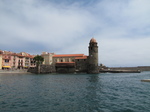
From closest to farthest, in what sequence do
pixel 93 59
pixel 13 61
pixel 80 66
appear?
pixel 93 59 → pixel 80 66 → pixel 13 61

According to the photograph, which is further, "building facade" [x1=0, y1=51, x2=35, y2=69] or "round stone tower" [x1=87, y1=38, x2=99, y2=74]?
"building facade" [x1=0, y1=51, x2=35, y2=69]

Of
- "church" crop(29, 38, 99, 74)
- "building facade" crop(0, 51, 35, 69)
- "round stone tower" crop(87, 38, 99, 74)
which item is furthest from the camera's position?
"building facade" crop(0, 51, 35, 69)

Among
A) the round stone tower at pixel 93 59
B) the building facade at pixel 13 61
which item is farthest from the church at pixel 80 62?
the building facade at pixel 13 61

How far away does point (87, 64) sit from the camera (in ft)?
227

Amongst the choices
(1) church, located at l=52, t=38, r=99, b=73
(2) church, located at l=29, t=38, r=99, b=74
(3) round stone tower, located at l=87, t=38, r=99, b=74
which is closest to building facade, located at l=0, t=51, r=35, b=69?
(2) church, located at l=29, t=38, r=99, b=74

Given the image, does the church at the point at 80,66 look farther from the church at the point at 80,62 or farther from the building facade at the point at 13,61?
the building facade at the point at 13,61

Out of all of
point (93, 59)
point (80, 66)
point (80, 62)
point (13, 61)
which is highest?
point (13, 61)

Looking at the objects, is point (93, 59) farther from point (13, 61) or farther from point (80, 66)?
point (13, 61)

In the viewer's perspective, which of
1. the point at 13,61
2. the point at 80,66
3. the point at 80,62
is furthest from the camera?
the point at 13,61

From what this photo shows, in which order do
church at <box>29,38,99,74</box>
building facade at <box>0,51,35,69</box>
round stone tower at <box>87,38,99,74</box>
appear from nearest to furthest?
round stone tower at <box>87,38,99,74</box> < church at <box>29,38,99,74</box> < building facade at <box>0,51,35,69</box>

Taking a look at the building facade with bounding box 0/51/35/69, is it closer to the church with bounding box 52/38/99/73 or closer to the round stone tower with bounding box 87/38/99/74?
the church with bounding box 52/38/99/73

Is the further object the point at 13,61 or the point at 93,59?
the point at 13,61

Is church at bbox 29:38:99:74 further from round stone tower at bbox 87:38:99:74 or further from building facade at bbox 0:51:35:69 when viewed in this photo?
building facade at bbox 0:51:35:69

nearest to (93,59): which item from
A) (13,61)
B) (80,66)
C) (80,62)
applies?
(80,62)
